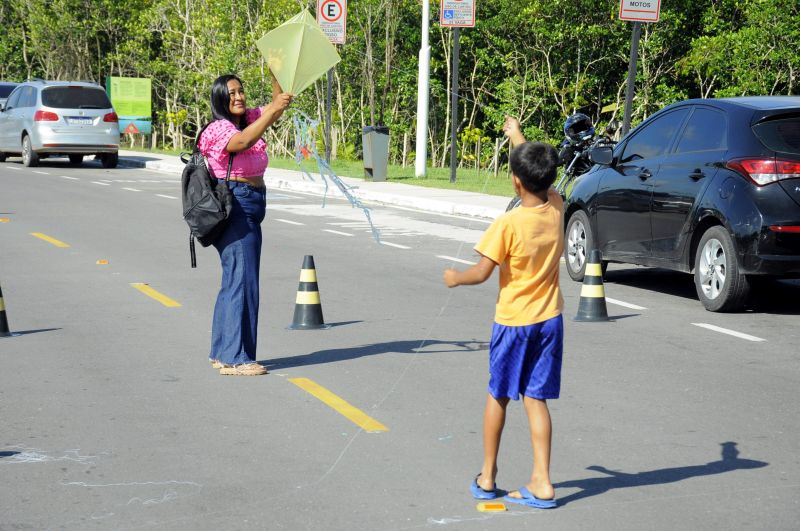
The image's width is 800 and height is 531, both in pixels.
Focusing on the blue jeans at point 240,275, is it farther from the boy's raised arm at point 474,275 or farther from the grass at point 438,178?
the grass at point 438,178

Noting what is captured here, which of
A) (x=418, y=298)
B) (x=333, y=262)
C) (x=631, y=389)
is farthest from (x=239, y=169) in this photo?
(x=333, y=262)

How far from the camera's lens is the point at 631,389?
738cm

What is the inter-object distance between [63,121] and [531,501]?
998 inches

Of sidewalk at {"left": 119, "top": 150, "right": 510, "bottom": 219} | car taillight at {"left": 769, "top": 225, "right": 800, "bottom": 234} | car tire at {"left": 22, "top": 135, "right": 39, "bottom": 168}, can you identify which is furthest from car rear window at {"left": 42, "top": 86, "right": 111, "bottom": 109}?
car taillight at {"left": 769, "top": 225, "right": 800, "bottom": 234}

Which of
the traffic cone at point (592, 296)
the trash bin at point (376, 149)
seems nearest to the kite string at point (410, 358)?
the traffic cone at point (592, 296)

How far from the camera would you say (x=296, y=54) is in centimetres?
710

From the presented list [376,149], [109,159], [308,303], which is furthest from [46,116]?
[308,303]

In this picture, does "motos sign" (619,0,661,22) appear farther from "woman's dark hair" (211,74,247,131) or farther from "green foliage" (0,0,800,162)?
"green foliage" (0,0,800,162)

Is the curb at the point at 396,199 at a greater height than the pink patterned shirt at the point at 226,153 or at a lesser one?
lesser

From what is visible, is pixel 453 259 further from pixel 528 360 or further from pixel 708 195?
pixel 528 360

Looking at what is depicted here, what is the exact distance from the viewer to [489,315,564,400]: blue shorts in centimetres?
503

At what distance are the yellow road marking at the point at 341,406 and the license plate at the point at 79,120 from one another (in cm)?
2261

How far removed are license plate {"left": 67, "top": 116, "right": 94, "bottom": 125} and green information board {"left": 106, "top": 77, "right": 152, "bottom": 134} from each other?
9556 millimetres

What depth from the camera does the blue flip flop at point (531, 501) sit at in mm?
5074
